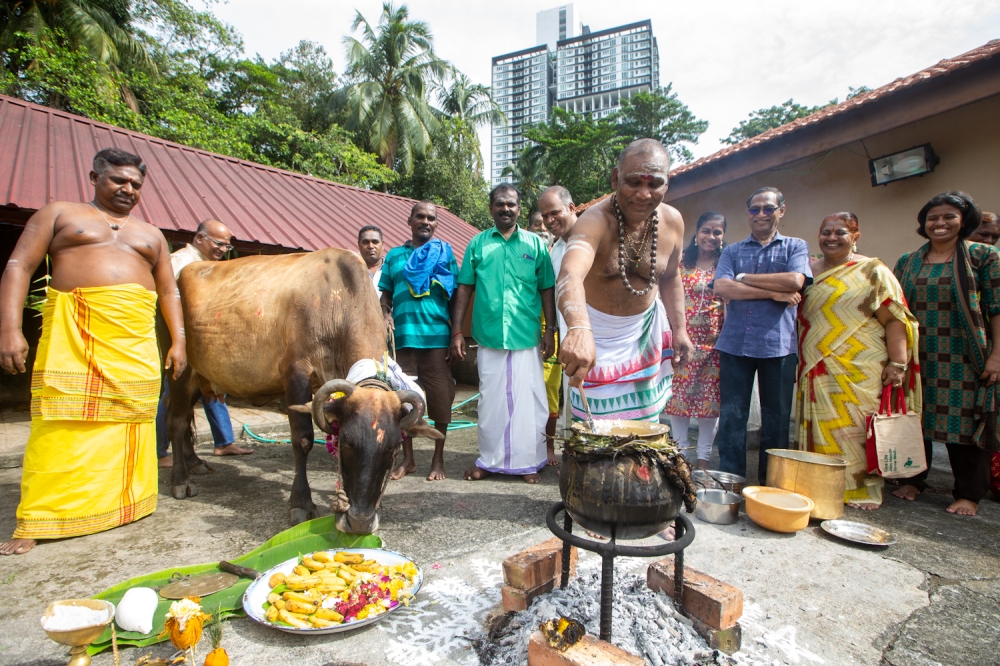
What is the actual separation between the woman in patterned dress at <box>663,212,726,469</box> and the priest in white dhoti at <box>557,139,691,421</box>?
52.4 inches

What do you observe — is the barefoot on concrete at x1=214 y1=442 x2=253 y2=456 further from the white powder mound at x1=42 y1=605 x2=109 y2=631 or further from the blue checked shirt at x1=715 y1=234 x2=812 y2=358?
the blue checked shirt at x1=715 y1=234 x2=812 y2=358

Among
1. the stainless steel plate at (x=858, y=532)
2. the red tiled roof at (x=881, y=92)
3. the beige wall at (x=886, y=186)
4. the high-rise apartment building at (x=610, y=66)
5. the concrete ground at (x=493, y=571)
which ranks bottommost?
the concrete ground at (x=493, y=571)

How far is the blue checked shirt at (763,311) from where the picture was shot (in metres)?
3.89

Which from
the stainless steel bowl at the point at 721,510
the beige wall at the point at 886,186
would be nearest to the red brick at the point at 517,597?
the stainless steel bowl at the point at 721,510

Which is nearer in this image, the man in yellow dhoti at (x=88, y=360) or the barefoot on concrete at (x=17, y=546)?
the barefoot on concrete at (x=17, y=546)

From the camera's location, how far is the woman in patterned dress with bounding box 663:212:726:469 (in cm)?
470

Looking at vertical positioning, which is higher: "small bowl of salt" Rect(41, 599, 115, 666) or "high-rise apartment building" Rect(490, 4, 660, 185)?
"high-rise apartment building" Rect(490, 4, 660, 185)

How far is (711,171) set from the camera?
744cm

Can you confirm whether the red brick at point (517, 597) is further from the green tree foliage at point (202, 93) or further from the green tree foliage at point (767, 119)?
the green tree foliage at point (767, 119)

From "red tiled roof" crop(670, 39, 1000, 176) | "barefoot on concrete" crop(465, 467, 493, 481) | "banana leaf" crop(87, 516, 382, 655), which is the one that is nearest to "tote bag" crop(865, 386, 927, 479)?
"barefoot on concrete" crop(465, 467, 493, 481)

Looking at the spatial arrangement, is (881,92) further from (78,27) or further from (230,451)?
(78,27)

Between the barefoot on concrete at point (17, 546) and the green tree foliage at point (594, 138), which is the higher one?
the green tree foliage at point (594, 138)

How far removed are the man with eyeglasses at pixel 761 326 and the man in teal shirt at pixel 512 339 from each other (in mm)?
1428

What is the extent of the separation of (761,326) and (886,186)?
12.5 feet
